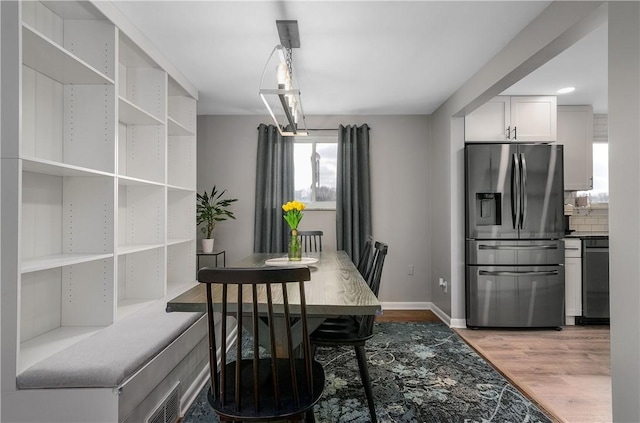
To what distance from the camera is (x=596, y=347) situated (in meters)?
3.14

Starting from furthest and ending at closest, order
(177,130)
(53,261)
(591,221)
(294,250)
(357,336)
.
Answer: (591,221)
(177,130)
(294,250)
(357,336)
(53,261)

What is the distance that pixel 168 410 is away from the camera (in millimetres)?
1914

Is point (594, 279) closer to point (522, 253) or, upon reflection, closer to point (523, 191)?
point (522, 253)

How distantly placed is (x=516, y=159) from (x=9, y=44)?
12.8 feet

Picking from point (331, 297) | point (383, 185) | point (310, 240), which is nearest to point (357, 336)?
point (331, 297)

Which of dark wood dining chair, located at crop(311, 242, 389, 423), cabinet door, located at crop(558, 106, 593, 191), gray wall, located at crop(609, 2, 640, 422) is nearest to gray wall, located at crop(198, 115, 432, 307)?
cabinet door, located at crop(558, 106, 593, 191)

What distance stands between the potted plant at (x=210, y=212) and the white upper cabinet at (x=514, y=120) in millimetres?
2856

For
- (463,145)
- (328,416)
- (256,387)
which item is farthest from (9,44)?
(463,145)

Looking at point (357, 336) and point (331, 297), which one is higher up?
point (331, 297)

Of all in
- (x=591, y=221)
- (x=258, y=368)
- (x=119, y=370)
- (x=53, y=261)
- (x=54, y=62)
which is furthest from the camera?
(x=591, y=221)

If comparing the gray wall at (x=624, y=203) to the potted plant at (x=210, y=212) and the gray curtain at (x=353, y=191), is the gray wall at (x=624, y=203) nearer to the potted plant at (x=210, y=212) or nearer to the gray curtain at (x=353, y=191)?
the gray curtain at (x=353, y=191)

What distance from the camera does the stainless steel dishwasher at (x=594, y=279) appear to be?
369cm

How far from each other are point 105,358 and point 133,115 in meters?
1.78

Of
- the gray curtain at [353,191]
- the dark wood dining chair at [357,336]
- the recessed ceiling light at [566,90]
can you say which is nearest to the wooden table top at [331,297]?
the dark wood dining chair at [357,336]
